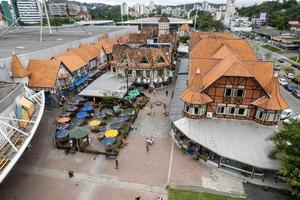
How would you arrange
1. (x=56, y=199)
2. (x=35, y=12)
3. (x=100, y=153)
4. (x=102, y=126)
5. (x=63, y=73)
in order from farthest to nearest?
(x=35, y=12)
(x=63, y=73)
(x=102, y=126)
(x=100, y=153)
(x=56, y=199)

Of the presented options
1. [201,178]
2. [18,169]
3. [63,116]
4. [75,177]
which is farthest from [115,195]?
[63,116]

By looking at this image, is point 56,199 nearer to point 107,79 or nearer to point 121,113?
point 121,113

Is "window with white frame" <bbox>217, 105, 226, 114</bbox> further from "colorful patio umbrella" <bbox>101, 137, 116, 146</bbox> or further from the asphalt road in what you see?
the asphalt road

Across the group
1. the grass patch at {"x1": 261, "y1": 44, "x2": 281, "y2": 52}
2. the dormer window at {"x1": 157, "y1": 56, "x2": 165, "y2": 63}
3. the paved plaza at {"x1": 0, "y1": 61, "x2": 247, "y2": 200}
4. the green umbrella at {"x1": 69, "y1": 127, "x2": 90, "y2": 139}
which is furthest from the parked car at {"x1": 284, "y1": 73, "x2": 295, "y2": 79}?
the green umbrella at {"x1": 69, "y1": 127, "x2": 90, "y2": 139}

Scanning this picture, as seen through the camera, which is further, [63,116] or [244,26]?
[244,26]

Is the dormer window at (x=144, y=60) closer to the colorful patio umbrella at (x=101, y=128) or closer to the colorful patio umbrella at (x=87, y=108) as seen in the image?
the colorful patio umbrella at (x=87, y=108)

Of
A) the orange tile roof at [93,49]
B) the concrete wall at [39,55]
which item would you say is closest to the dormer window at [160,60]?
the orange tile roof at [93,49]

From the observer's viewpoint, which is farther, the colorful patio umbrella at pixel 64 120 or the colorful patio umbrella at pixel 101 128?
the colorful patio umbrella at pixel 64 120
